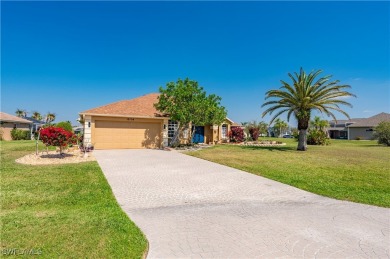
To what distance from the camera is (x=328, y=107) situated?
1902 cm

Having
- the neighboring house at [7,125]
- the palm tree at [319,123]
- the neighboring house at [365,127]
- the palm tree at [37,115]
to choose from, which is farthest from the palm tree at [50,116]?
the neighboring house at [365,127]

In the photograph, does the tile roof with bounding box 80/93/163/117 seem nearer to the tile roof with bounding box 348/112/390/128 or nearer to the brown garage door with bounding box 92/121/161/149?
the brown garage door with bounding box 92/121/161/149

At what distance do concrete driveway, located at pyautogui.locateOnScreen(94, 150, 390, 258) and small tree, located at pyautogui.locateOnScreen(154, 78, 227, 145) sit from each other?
11298 millimetres

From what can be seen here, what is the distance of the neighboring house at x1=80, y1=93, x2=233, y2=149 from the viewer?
715 inches

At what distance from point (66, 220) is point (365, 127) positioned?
57.7 meters

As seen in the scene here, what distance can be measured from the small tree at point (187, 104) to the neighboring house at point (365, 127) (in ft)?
137

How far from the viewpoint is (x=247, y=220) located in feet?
16.0

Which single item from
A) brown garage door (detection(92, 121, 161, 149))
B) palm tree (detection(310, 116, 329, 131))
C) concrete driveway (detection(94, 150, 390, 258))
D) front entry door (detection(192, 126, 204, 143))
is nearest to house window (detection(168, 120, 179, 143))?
brown garage door (detection(92, 121, 161, 149))

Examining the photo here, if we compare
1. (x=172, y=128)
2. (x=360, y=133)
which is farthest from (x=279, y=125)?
(x=172, y=128)

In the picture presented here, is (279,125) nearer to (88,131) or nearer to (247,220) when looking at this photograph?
(88,131)

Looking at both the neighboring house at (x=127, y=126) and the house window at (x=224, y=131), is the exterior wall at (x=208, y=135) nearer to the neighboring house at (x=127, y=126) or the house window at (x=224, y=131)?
the house window at (x=224, y=131)

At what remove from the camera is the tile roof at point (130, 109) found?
18875 mm

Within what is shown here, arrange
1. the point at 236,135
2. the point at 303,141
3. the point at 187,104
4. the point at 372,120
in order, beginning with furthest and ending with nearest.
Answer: the point at 372,120 → the point at 236,135 → the point at 303,141 → the point at 187,104

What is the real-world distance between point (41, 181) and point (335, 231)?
863 centimetres
